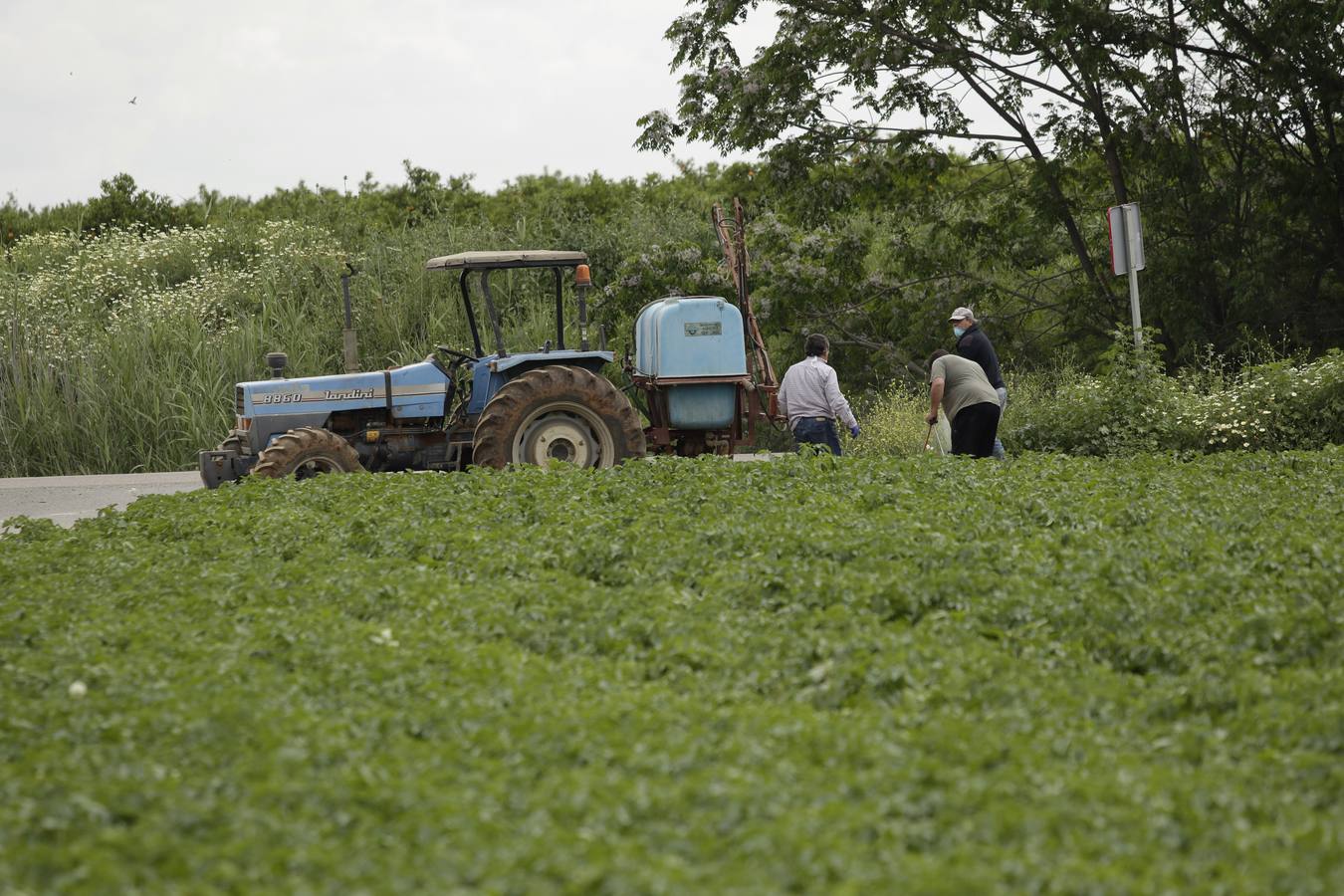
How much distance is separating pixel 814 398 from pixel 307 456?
4597 mm

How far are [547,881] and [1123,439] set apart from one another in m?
11.6

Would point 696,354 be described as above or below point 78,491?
above

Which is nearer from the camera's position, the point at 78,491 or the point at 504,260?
the point at 504,260

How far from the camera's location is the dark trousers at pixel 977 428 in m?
12.0

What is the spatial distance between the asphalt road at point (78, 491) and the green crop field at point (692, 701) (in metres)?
5.52

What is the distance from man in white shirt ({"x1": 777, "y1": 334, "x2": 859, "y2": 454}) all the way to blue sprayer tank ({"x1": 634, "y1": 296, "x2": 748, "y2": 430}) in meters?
0.61

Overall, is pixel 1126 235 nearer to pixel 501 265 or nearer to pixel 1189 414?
pixel 1189 414

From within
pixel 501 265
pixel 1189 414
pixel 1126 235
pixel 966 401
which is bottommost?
pixel 1189 414

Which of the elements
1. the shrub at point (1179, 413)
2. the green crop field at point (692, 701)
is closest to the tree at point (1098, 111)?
the shrub at point (1179, 413)

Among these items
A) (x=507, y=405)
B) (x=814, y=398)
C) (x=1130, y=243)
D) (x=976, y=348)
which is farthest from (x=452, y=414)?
(x=1130, y=243)

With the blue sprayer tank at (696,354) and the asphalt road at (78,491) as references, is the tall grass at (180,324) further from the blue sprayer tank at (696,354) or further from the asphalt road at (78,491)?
the blue sprayer tank at (696,354)

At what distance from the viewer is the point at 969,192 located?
2080 centimetres

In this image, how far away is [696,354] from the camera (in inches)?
525

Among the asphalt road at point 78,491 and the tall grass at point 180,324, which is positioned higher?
the tall grass at point 180,324
